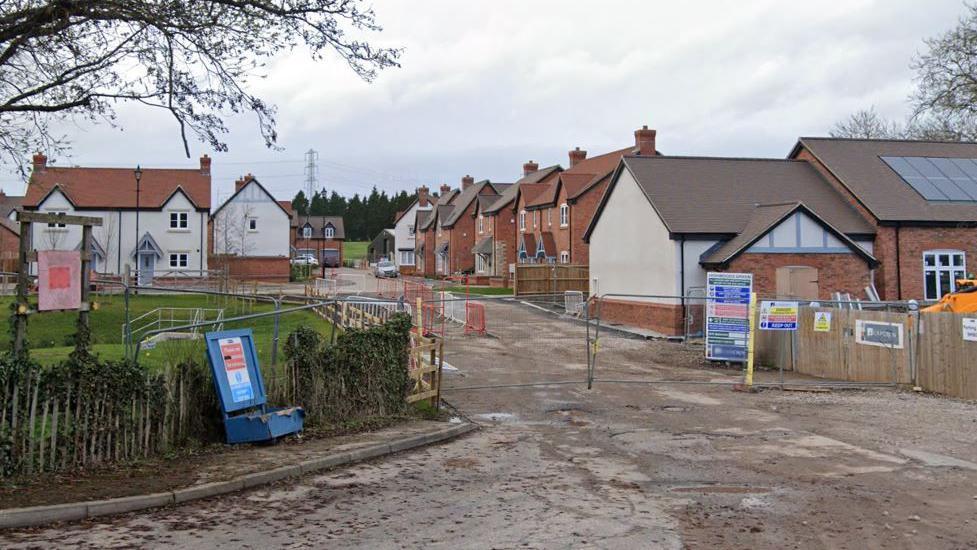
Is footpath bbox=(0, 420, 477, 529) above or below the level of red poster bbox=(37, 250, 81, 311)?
below

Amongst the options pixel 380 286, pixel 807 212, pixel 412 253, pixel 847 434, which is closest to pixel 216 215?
pixel 380 286

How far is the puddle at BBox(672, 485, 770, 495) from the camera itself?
855cm

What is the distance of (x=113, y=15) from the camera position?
9742 millimetres

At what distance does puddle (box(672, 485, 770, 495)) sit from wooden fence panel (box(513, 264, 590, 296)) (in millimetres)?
33655

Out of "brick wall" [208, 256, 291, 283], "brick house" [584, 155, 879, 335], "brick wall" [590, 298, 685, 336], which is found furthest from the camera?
"brick wall" [208, 256, 291, 283]

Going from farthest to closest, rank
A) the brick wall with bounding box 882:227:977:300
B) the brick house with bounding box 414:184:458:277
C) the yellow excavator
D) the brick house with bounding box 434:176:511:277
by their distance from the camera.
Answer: the brick house with bounding box 414:184:458:277 → the brick house with bounding box 434:176:511:277 → the brick wall with bounding box 882:227:977:300 → the yellow excavator

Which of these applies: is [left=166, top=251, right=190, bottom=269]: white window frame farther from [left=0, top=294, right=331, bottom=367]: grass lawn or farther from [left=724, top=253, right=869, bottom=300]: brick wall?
[left=724, top=253, right=869, bottom=300]: brick wall

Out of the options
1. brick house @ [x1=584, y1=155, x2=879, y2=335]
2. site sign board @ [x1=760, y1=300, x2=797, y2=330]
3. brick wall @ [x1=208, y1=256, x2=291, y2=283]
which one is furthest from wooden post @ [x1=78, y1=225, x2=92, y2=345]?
brick wall @ [x1=208, y1=256, x2=291, y2=283]

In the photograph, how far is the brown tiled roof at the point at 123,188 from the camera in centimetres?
5569

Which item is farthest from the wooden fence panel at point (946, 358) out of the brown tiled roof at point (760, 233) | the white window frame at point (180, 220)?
the white window frame at point (180, 220)

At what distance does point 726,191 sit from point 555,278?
44.4 feet

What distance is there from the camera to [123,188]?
189 ft

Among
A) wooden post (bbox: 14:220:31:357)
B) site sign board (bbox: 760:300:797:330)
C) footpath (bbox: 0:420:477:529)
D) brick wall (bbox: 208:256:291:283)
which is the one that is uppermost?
brick wall (bbox: 208:256:291:283)

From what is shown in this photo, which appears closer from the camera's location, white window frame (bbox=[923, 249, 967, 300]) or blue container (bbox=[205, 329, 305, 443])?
blue container (bbox=[205, 329, 305, 443])
